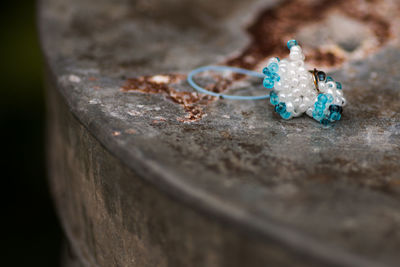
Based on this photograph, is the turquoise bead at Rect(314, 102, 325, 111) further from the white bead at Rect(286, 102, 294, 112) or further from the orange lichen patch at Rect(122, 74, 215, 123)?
the orange lichen patch at Rect(122, 74, 215, 123)

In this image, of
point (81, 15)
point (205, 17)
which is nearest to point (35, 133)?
point (81, 15)

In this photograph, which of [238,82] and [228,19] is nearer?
[238,82]

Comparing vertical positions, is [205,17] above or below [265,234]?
above

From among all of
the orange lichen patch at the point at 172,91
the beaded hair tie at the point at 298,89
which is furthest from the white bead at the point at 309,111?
the orange lichen patch at the point at 172,91

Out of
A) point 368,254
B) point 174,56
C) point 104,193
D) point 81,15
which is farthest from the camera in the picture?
point 81,15

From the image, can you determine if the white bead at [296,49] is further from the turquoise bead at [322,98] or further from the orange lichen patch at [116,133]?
the orange lichen patch at [116,133]

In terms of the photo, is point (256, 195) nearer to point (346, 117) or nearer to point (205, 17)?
point (346, 117)

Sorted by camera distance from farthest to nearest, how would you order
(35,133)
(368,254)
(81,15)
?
(35,133) → (81,15) → (368,254)
